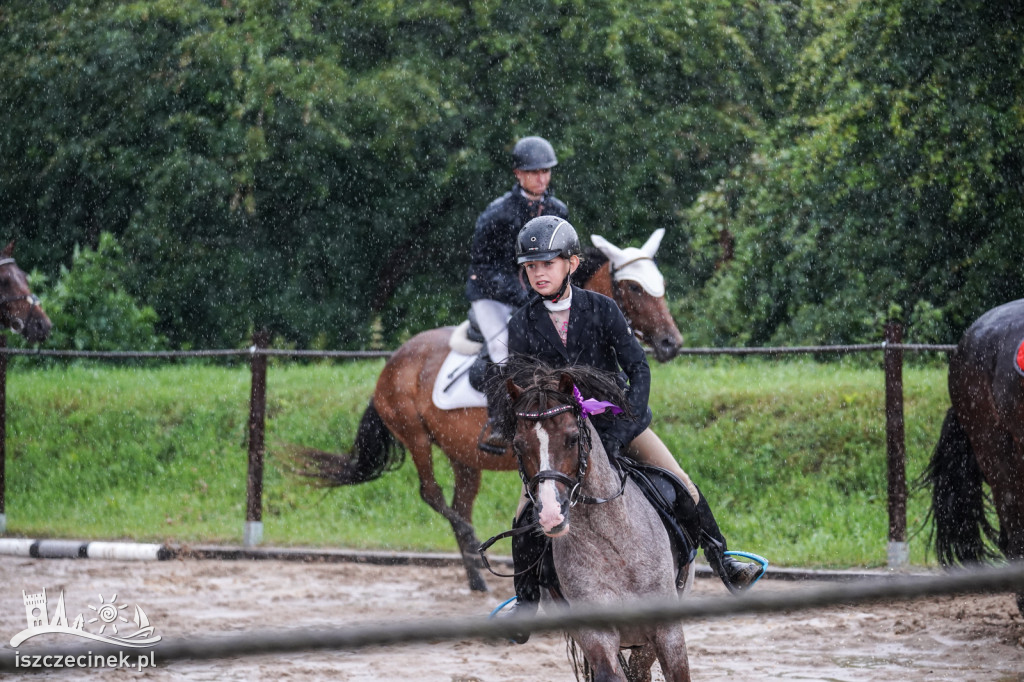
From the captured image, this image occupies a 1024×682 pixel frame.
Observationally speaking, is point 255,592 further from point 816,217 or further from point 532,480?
point 816,217

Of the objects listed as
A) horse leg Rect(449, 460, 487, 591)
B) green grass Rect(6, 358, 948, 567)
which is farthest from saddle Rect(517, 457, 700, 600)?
green grass Rect(6, 358, 948, 567)

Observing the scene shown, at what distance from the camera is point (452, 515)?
912cm

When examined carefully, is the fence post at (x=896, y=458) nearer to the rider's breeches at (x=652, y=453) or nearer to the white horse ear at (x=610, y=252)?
the white horse ear at (x=610, y=252)

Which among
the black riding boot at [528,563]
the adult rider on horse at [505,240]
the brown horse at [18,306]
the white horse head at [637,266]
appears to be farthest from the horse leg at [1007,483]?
the brown horse at [18,306]

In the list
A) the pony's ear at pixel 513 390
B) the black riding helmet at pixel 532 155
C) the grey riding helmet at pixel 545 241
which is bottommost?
the pony's ear at pixel 513 390

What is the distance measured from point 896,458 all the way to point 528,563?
527 cm

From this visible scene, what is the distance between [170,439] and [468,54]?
10.6 m

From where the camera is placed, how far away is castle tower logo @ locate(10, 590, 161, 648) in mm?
7066

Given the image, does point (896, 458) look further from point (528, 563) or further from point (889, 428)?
point (528, 563)

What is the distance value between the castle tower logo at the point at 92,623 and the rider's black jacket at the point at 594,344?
343cm

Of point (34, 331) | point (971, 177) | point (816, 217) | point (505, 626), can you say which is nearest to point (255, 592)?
point (34, 331)

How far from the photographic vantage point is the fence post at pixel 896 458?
29.6 feet

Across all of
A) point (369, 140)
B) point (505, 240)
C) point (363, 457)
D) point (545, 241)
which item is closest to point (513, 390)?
point (545, 241)

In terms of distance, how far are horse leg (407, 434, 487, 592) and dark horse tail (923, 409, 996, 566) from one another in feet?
10.9
